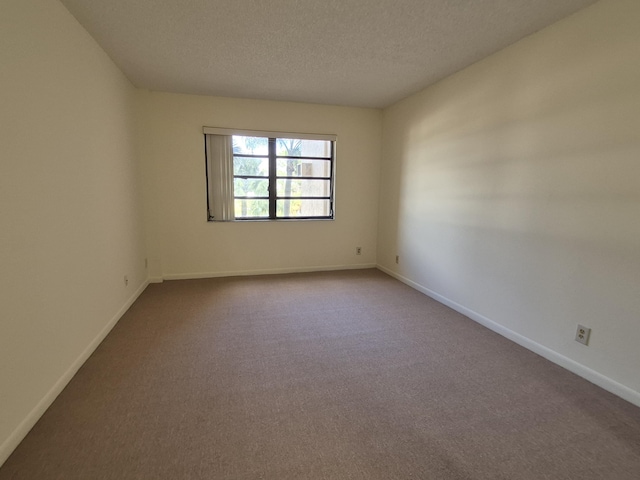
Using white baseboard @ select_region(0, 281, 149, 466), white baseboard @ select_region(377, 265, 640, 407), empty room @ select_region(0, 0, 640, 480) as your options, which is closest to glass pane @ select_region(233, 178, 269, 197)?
empty room @ select_region(0, 0, 640, 480)

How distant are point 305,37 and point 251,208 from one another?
96.5 inches

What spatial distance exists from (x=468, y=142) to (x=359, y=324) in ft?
6.86

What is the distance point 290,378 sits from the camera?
203cm

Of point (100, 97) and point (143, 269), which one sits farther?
point (143, 269)

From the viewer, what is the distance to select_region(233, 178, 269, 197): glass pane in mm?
4301

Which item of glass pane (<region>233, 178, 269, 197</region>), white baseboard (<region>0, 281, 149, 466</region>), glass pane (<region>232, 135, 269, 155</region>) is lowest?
white baseboard (<region>0, 281, 149, 466</region>)

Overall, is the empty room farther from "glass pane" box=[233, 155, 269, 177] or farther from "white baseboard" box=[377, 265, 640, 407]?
"glass pane" box=[233, 155, 269, 177]

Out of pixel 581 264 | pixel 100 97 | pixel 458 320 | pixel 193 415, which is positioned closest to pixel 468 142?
pixel 581 264

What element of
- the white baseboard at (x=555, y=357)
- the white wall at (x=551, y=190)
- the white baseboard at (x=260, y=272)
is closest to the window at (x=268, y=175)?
the white baseboard at (x=260, y=272)

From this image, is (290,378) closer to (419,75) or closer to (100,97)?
(100,97)

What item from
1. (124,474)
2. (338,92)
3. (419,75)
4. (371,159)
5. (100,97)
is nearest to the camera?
(124,474)

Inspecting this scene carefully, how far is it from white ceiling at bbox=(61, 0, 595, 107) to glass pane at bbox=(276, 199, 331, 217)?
162 cm

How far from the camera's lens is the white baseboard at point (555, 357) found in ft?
6.12

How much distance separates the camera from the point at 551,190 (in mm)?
2248
